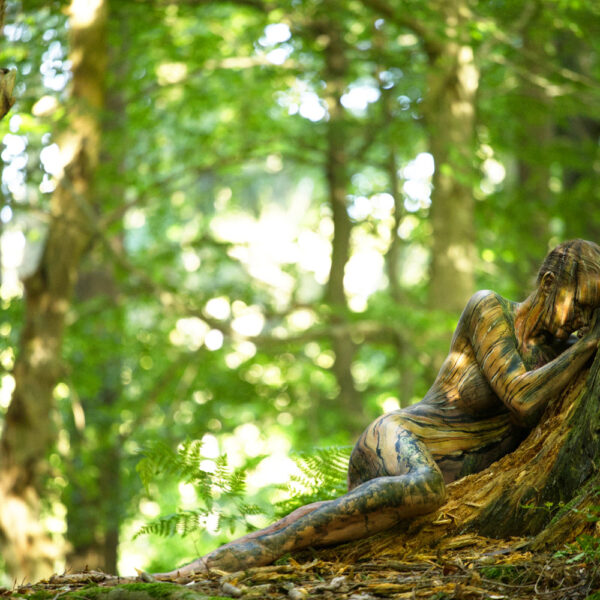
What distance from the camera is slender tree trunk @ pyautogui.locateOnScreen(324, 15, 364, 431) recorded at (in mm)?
14891

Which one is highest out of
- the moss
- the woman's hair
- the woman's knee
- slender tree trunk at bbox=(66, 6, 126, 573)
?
the woman's hair

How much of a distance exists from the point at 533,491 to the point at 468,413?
2.47ft

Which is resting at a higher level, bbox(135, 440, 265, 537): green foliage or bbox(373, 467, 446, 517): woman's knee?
bbox(373, 467, 446, 517): woman's knee

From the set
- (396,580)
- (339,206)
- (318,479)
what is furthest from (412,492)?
(339,206)

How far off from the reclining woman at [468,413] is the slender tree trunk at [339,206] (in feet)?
31.8

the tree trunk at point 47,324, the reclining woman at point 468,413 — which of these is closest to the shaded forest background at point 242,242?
the tree trunk at point 47,324

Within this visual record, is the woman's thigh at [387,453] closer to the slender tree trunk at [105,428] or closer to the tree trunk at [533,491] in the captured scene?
the tree trunk at [533,491]

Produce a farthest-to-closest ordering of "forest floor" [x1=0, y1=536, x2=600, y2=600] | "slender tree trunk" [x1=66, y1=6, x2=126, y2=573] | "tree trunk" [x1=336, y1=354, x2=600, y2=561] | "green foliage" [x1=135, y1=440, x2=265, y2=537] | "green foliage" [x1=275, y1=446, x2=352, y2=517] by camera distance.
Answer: "slender tree trunk" [x1=66, y1=6, x2=126, y2=573], "green foliage" [x1=275, y1=446, x2=352, y2=517], "green foliage" [x1=135, y1=440, x2=265, y2=537], "tree trunk" [x1=336, y1=354, x2=600, y2=561], "forest floor" [x1=0, y1=536, x2=600, y2=600]

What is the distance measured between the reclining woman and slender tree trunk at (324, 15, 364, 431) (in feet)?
31.8

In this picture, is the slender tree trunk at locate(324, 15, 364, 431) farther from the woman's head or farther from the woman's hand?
the woman's hand

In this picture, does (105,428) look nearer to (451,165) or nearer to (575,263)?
(451,165)

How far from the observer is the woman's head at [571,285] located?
4512 millimetres

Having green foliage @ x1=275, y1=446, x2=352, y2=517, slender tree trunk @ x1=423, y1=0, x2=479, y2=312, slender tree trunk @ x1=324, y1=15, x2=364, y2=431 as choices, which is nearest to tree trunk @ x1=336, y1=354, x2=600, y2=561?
green foliage @ x1=275, y1=446, x2=352, y2=517

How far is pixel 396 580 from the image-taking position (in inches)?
150
